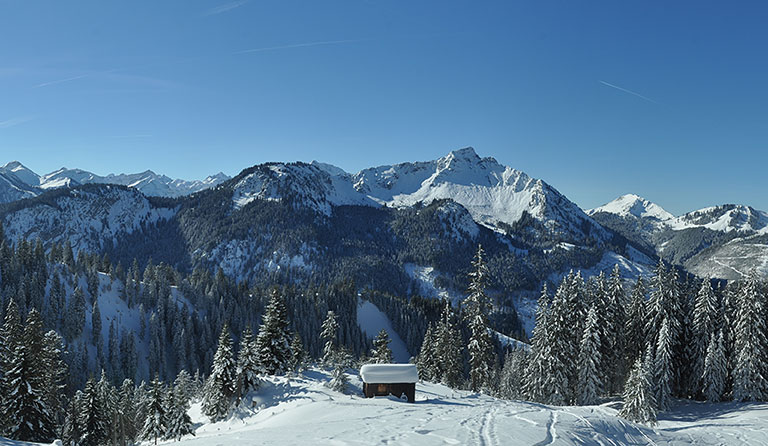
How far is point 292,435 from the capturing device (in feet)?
72.3

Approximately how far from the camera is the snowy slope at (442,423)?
21625mm

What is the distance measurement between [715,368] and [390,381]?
3811 cm

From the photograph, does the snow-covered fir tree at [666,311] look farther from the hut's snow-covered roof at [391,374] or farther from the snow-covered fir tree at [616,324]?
the hut's snow-covered roof at [391,374]

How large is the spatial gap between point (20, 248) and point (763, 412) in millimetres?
159344

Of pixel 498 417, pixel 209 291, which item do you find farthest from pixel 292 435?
pixel 209 291

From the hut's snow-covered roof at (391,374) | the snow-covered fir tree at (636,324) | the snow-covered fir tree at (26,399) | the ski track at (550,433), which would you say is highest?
the snow-covered fir tree at (636,324)

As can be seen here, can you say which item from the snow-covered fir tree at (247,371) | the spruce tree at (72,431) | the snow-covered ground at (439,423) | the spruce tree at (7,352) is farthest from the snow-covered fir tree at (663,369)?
the spruce tree at (7,352)

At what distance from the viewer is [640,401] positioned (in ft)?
130

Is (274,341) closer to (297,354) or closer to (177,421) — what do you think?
(297,354)

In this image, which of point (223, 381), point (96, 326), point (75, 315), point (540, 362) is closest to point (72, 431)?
point (223, 381)

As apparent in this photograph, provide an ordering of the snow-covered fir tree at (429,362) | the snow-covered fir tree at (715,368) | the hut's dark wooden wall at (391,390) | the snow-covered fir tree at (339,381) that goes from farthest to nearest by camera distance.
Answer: the snow-covered fir tree at (429,362) < the snow-covered fir tree at (715,368) < the snow-covered fir tree at (339,381) < the hut's dark wooden wall at (391,390)

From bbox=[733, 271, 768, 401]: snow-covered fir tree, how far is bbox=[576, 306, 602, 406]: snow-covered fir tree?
14.8 meters

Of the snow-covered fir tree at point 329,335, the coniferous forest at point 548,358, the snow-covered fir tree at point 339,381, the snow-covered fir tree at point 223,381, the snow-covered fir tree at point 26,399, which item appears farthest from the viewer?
the snow-covered fir tree at point 329,335

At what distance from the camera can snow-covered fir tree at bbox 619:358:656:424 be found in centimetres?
3928
